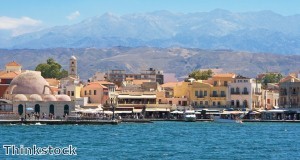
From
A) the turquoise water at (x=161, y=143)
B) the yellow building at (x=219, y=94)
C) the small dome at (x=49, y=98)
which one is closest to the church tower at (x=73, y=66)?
the yellow building at (x=219, y=94)

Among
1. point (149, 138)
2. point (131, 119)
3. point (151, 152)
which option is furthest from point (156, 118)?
point (151, 152)

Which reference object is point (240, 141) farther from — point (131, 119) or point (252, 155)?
point (131, 119)

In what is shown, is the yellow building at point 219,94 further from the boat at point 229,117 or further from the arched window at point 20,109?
the arched window at point 20,109

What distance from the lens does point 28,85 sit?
373 ft

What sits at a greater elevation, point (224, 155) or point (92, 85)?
point (92, 85)

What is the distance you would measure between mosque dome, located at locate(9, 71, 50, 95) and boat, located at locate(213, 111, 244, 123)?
70.4 ft

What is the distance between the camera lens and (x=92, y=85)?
12900 centimetres

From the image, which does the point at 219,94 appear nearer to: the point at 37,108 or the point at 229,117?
the point at 229,117

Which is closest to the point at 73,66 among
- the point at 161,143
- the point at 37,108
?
the point at 37,108

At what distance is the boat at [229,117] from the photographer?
114938 millimetres

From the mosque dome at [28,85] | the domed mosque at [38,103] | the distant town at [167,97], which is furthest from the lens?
the distant town at [167,97]

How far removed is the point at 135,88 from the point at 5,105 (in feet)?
116

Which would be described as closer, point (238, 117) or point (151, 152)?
point (151, 152)

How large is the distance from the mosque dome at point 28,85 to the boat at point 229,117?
2145 centimetres
